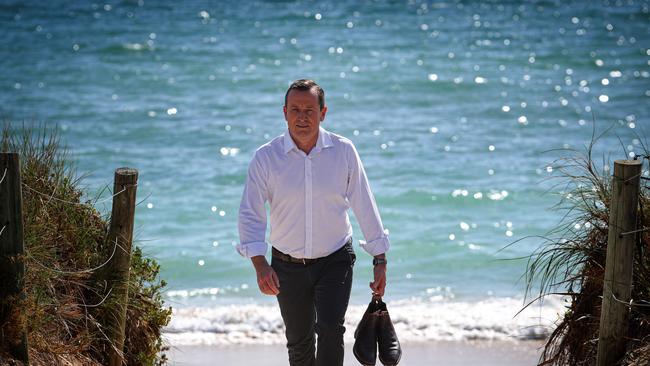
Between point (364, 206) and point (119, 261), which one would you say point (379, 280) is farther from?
point (119, 261)

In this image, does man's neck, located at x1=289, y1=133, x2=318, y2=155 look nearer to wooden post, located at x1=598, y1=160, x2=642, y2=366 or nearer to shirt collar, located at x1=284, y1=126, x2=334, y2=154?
shirt collar, located at x1=284, y1=126, x2=334, y2=154

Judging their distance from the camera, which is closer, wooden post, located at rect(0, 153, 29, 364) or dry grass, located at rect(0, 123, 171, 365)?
wooden post, located at rect(0, 153, 29, 364)

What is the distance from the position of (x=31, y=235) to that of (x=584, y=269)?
2971 mm

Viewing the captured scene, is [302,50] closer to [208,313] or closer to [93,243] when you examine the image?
[208,313]

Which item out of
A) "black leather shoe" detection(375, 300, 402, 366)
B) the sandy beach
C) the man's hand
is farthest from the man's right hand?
the sandy beach

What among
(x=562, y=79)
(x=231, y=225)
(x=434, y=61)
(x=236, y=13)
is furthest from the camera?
(x=236, y=13)

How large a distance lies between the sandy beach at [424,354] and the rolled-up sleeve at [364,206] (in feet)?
9.34

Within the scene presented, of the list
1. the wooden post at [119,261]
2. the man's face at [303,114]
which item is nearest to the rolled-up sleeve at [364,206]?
the man's face at [303,114]

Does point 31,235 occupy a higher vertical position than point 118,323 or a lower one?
higher

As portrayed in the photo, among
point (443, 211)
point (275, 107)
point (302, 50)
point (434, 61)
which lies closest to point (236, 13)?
point (302, 50)

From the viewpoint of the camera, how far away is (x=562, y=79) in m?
21.3

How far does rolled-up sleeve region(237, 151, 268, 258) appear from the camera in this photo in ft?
16.9

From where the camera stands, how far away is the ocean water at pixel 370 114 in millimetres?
10812

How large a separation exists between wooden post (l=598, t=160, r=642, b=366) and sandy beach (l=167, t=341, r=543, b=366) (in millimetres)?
3193
